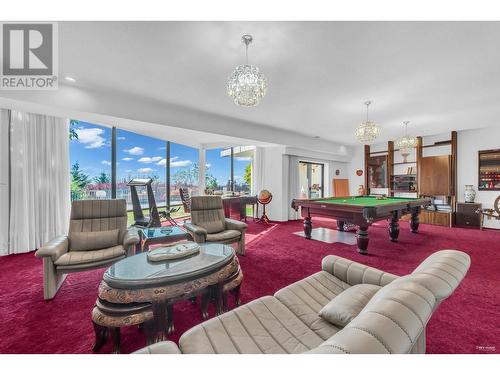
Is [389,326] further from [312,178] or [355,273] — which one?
[312,178]

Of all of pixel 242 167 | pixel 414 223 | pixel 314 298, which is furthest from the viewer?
pixel 242 167

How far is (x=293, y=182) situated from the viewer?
23.2 feet

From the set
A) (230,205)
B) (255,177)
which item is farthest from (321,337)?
(255,177)

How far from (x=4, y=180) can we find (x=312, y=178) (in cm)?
837

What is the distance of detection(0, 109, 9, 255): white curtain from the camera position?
3518mm

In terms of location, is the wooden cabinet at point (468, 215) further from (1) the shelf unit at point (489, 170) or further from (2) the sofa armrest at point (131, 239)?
(2) the sofa armrest at point (131, 239)

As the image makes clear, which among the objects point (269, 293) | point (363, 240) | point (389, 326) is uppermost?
point (389, 326)

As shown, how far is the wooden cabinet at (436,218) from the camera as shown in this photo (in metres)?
5.82

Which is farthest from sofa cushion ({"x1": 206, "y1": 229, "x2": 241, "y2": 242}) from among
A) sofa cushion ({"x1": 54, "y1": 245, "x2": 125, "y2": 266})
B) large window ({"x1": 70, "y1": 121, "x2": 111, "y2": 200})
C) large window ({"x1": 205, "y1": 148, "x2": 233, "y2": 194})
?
large window ({"x1": 205, "y1": 148, "x2": 233, "y2": 194})

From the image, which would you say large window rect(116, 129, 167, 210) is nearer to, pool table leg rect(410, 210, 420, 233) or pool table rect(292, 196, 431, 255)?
pool table rect(292, 196, 431, 255)

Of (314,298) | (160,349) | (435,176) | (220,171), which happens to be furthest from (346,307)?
(435,176)

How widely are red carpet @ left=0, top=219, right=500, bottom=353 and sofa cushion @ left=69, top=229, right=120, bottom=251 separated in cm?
42

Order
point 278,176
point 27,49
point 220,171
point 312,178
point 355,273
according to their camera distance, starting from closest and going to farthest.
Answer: point 355,273 < point 27,49 < point 278,176 < point 220,171 < point 312,178
